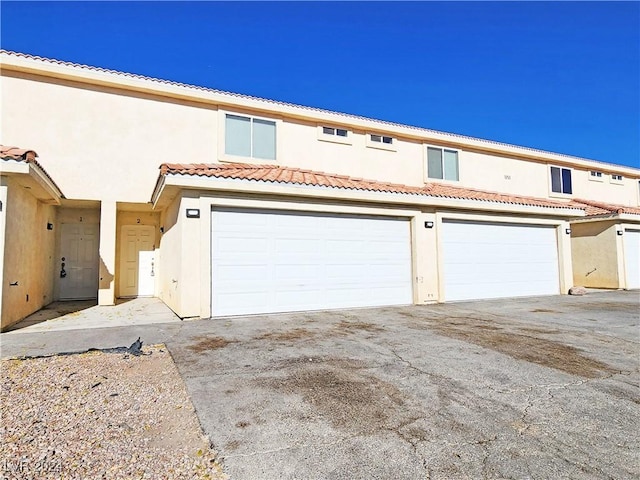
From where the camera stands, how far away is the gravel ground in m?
2.39

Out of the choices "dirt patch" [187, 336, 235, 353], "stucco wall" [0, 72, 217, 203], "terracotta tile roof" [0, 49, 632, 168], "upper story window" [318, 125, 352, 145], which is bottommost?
"dirt patch" [187, 336, 235, 353]

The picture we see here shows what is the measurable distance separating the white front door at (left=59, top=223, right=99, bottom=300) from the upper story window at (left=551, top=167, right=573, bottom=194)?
68.0ft

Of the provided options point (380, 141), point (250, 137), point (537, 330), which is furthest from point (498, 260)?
point (250, 137)

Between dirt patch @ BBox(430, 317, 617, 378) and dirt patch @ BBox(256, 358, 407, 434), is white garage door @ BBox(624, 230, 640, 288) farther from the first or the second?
dirt patch @ BBox(256, 358, 407, 434)

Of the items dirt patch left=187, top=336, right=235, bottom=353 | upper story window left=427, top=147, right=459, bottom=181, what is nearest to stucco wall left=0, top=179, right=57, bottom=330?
dirt patch left=187, top=336, right=235, bottom=353

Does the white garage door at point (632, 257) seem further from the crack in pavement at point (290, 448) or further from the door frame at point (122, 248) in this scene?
the door frame at point (122, 248)

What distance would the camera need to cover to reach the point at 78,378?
13.5 ft

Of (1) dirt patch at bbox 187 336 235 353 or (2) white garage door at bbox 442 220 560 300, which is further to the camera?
(2) white garage door at bbox 442 220 560 300

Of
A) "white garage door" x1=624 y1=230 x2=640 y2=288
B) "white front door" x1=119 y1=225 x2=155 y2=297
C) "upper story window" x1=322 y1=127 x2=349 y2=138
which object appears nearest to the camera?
"white front door" x1=119 y1=225 x2=155 y2=297

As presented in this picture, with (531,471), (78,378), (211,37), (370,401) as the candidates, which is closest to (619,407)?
(531,471)

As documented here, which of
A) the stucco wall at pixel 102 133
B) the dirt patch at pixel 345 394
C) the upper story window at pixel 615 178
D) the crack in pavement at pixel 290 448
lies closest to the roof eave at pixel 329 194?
the stucco wall at pixel 102 133

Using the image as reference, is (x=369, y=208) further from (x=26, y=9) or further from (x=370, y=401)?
(x=26, y=9)

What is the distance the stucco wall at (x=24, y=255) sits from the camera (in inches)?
272

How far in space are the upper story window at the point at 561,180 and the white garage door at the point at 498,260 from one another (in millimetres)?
6352
